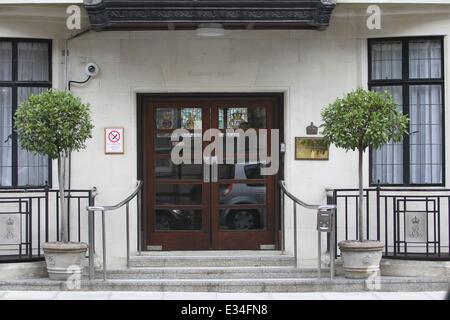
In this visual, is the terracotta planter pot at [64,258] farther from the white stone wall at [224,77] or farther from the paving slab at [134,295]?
the white stone wall at [224,77]

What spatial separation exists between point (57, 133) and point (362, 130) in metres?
3.58

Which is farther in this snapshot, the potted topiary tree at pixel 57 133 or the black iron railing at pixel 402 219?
the black iron railing at pixel 402 219

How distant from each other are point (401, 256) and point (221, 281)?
231 cm

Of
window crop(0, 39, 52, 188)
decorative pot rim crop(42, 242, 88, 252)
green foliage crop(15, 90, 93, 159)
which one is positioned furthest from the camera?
window crop(0, 39, 52, 188)

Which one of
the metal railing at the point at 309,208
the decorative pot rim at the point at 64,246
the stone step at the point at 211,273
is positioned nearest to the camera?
the decorative pot rim at the point at 64,246

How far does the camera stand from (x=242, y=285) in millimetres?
10039

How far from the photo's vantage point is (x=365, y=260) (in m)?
10.1

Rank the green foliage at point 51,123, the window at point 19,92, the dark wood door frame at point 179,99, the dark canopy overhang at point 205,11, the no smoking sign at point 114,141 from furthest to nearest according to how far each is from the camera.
A: the dark wood door frame at point 179,99
the no smoking sign at point 114,141
the window at point 19,92
the dark canopy overhang at point 205,11
the green foliage at point 51,123

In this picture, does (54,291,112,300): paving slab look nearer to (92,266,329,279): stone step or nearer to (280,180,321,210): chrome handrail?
(92,266,329,279): stone step

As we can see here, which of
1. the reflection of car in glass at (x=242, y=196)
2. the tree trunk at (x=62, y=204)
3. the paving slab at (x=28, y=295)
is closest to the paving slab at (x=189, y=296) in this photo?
the paving slab at (x=28, y=295)

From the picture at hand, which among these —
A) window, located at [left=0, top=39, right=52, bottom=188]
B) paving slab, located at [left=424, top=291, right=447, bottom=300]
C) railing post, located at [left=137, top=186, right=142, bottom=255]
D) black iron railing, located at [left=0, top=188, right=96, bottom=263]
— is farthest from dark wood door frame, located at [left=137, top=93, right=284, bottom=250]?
paving slab, located at [left=424, top=291, right=447, bottom=300]

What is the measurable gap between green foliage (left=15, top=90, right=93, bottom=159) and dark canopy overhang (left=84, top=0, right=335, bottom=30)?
1164 millimetres

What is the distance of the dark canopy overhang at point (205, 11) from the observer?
404 inches

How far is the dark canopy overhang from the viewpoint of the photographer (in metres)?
10.3
